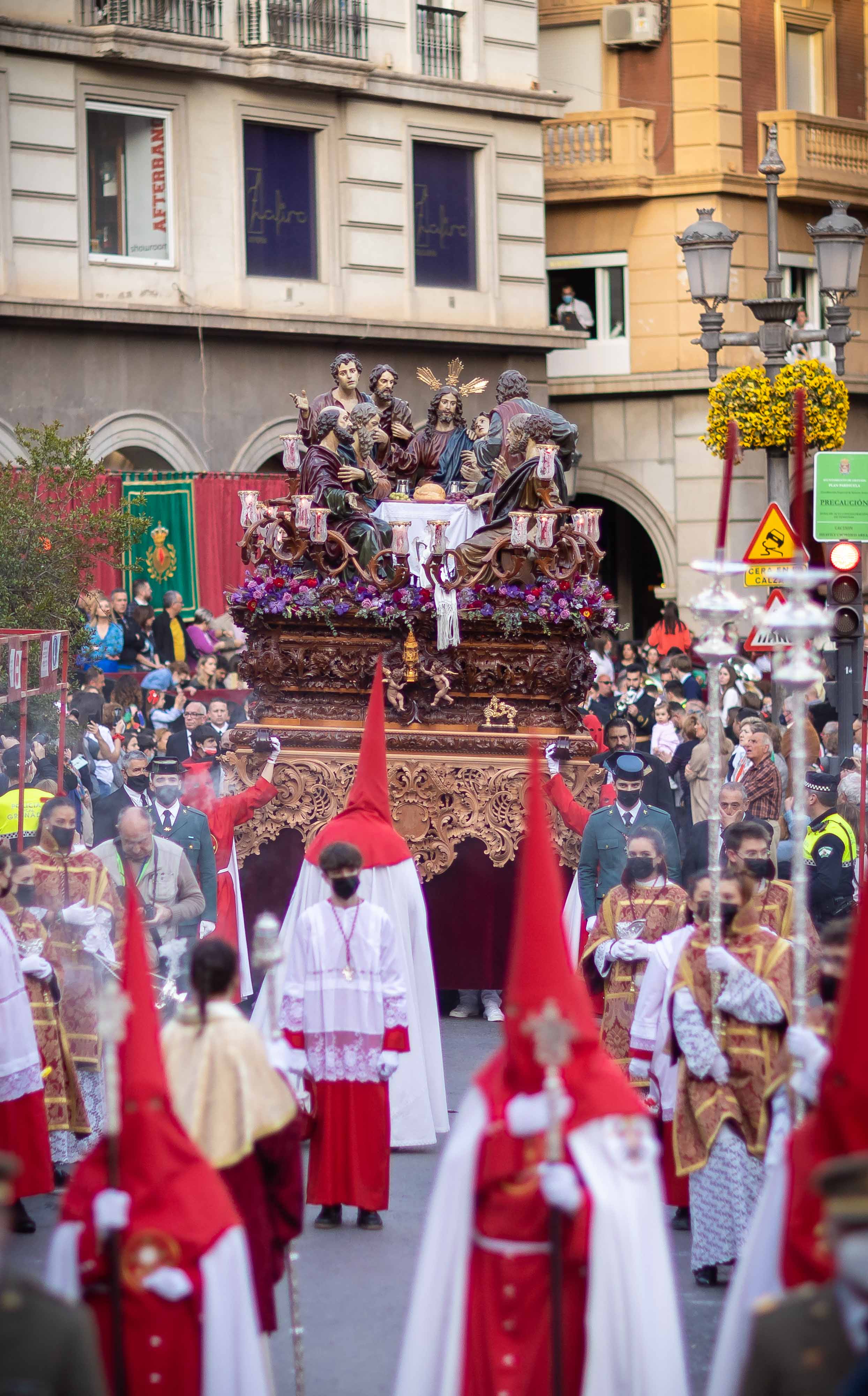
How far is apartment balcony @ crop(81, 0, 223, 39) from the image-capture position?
2152 centimetres

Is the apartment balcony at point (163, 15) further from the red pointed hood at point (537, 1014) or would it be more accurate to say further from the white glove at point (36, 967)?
the red pointed hood at point (537, 1014)

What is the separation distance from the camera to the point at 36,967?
8.95 metres

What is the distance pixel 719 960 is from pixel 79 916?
3.12 meters

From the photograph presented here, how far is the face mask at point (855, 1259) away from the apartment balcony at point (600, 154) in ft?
79.7

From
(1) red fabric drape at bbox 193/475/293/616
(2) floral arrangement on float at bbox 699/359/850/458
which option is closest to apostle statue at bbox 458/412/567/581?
(2) floral arrangement on float at bbox 699/359/850/458

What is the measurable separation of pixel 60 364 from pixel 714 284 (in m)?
8.95

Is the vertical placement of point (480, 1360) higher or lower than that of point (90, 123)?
lower

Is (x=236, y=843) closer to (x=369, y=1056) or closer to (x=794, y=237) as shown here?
(x=369, y=1056)

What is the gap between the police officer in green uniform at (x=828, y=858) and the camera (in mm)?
10758

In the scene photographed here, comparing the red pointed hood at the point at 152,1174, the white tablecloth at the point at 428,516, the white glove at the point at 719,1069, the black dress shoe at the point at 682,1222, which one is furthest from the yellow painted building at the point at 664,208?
the red pointed hood at the point at 152,1174

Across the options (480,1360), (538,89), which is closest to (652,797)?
(480,1360)

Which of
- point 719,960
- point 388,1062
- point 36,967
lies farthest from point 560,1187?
point 36,967

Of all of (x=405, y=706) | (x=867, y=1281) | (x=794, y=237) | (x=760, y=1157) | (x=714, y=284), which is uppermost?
(x=794, y=237)

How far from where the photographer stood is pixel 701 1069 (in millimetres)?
7625
